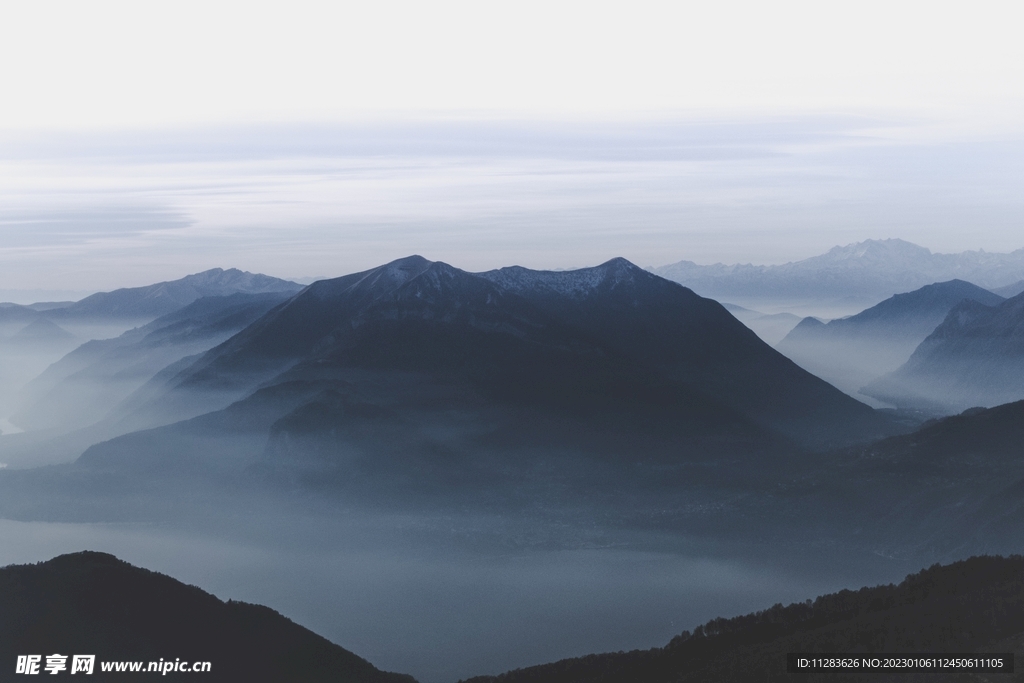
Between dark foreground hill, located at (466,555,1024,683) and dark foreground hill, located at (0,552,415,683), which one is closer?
dark foreground hill, located at (466,555,1024,683)

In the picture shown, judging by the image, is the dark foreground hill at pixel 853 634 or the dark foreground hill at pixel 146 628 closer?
the dark foreground hill at pixel 853 634

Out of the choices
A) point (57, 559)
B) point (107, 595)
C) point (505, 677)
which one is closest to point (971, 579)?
point (505, 677)

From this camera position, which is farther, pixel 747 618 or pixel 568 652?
pixel 568 652

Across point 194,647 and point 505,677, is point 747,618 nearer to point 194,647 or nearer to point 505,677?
point 505,677
